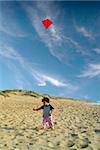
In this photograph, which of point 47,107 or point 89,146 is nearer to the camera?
point 89,146

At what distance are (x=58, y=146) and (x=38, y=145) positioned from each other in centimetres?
73

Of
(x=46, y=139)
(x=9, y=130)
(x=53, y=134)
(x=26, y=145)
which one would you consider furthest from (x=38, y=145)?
(x=9, y=130)

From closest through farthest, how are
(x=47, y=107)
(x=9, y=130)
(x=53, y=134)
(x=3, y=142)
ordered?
(x=3, y=142), (x=53, y=134), (x=9, y=130), (x=47, y=107)

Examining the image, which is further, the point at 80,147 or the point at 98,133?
the point at 98,133

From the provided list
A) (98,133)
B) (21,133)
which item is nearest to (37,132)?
(21,133)

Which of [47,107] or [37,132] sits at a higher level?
[47,107]

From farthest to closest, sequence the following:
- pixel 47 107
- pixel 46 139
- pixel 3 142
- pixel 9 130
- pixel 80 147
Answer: pixel 47 107 < pixel 9 130 < pixel 46 139 < pixel 3 142 < pixel 80 147

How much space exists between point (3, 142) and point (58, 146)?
82.6 inches

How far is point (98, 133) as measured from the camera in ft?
44.4

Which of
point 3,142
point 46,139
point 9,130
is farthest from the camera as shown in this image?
point 9,130

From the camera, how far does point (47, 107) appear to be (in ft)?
50.6

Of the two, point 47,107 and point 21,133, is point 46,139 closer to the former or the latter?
point 21,133

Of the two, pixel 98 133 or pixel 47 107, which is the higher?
pixel 47 107

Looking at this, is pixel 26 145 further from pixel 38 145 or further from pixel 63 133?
pixel 63 133
